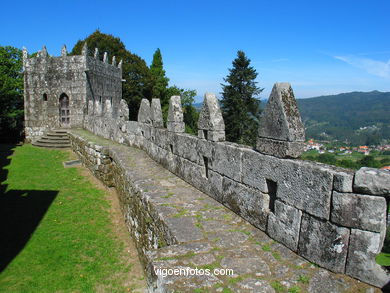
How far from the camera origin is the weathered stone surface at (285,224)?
11.3 ft

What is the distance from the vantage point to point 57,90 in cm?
1848

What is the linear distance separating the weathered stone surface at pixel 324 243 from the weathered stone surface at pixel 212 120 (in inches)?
93.4

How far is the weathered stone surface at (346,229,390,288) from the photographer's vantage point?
2.75 metres

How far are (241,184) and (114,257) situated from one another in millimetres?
2915

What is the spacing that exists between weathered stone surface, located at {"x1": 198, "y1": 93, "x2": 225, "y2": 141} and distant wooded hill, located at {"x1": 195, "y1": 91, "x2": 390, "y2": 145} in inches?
3379

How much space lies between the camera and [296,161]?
3.48m

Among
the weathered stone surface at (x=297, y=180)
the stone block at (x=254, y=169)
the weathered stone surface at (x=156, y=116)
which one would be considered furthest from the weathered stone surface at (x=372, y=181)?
the weathered stone surface at (x=156, y=116)

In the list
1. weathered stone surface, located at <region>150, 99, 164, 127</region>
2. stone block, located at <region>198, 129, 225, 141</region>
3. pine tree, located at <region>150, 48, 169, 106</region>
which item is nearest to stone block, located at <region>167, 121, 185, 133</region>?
weathered stone surface, located at <region>150, 99, 164, 127</region>

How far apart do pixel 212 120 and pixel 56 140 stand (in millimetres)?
13389

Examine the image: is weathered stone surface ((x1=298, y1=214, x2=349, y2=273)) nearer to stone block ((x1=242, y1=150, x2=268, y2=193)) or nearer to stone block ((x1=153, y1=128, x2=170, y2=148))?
stone block ((x1=242, y1=150, x2=268, y2=193))

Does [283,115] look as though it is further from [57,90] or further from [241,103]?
[241,103]

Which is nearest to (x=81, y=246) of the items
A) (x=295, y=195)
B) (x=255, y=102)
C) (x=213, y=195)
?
(x=213, y=195)

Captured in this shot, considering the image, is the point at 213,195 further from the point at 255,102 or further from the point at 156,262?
the point at 255,102

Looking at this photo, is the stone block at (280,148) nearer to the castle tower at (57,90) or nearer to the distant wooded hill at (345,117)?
the castle tower at (57,90)
